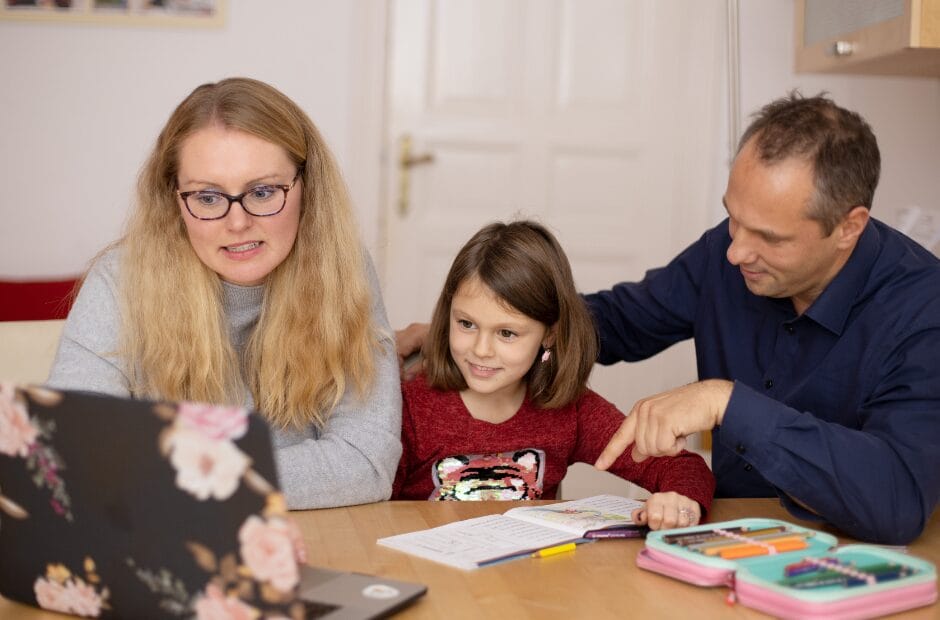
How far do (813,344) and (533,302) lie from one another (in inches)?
17.9

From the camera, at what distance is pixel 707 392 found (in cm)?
152

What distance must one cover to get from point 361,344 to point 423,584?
1.78 ft

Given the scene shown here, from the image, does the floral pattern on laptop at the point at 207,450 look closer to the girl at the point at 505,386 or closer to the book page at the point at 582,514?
the book page at the point at 582,514

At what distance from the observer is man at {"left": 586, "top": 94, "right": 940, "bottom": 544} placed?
150 centimetres

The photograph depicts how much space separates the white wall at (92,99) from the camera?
11.6 ft

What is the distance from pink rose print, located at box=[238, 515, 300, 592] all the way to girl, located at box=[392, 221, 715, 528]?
0.96 metres

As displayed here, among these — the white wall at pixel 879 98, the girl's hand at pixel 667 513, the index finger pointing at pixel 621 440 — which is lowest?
the girl's hand at pixel 667 513

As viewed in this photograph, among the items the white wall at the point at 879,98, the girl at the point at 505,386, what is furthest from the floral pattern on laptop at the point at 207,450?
the white wall at the point at 879,98

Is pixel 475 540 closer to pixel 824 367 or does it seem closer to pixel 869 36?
pixel 824 367

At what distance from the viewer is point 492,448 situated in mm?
1948

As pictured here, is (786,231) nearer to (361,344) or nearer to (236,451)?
(361,344)

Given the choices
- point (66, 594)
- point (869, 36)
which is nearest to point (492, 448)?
point (66, 594)

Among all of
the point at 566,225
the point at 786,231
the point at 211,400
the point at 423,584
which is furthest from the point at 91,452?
the point at 566,225

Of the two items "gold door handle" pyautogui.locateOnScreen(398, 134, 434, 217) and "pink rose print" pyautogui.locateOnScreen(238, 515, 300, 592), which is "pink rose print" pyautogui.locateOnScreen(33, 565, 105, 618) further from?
"gold door handle" pyautogui.locateOnScreen(398, 134, 434, 217)
